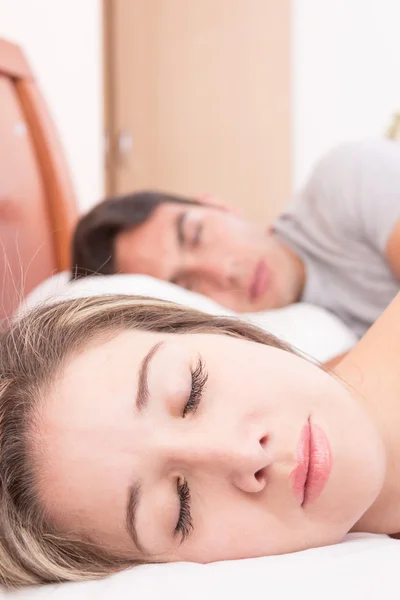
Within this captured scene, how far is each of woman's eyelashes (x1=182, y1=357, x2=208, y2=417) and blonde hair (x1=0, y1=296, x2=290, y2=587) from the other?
13 centimetres

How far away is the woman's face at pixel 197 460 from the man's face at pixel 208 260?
3.31ft

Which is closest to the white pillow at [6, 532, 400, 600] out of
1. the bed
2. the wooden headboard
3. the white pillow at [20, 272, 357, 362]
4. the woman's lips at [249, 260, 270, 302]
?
the bed

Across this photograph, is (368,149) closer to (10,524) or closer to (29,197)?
(29,197)

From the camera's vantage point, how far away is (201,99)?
3.61m

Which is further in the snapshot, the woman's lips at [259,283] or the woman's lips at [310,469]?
the woman's lips at [259,283]

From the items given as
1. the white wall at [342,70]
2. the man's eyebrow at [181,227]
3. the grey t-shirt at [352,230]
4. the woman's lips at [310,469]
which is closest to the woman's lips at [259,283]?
the grey t-shirt at [352,230]

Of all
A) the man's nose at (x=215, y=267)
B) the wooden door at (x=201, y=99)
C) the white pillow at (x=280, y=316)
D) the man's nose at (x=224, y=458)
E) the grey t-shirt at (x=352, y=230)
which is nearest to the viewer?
the man's nose at (x=224, y=458)

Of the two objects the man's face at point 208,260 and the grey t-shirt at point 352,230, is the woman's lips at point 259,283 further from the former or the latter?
the grey t-shirt at point 352,230

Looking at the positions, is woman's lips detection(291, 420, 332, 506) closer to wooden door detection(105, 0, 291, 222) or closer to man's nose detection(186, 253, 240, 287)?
man's nose detection(186, 253, 240, 287)

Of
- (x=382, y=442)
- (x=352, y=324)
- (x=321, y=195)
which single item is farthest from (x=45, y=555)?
(x=321, y=195)

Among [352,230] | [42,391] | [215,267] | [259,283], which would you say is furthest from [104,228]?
[42,391]

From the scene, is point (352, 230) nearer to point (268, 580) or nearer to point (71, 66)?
point (268, 580)

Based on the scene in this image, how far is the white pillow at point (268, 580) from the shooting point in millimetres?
612

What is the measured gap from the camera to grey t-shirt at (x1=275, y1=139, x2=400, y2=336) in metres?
1.66
